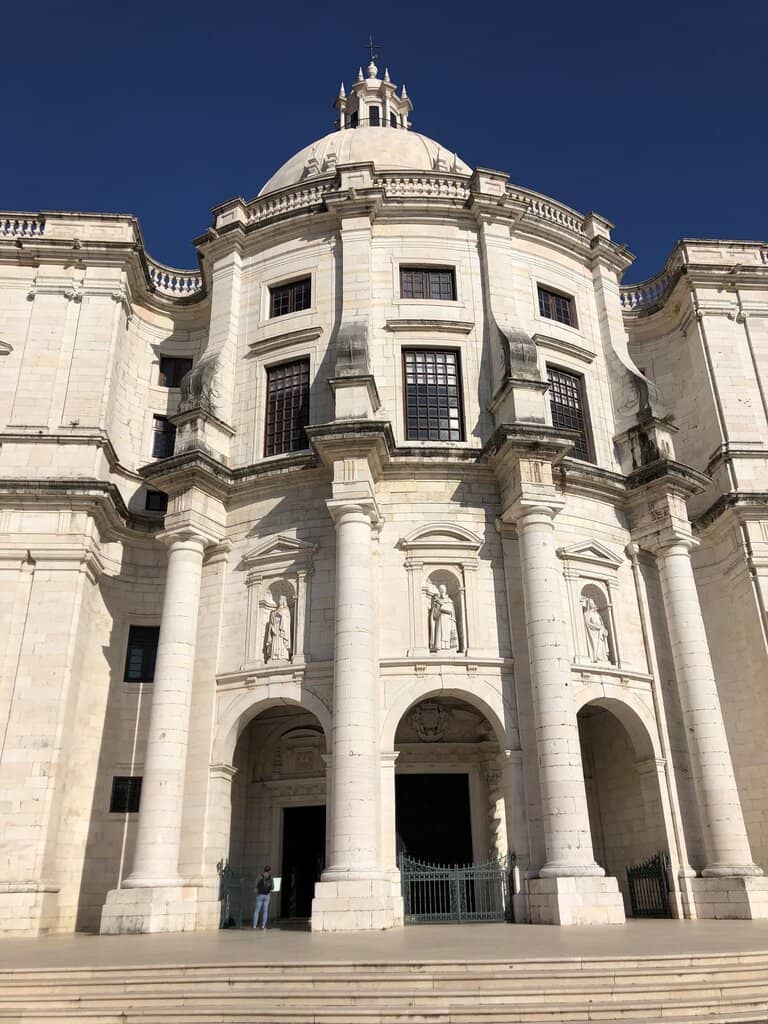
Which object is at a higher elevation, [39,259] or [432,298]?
[39,259]

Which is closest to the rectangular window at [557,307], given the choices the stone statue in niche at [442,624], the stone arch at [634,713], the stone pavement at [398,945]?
the stone statue in niche at [442,624]

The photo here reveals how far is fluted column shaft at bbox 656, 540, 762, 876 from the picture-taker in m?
19.1

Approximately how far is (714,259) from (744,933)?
2311cm

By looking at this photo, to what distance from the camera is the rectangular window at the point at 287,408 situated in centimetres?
2356

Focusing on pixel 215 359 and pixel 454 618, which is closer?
pixel 454 618

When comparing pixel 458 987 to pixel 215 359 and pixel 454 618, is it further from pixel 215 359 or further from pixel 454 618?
pixel 215 359

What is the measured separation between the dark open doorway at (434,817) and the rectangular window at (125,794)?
7248 millimetres

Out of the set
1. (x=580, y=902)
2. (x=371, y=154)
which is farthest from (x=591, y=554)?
(x=371, y=154)

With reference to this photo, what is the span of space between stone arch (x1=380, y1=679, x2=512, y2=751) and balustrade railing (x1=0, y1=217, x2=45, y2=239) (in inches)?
802

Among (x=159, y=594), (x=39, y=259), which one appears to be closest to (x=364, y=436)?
(x=159, y=594)

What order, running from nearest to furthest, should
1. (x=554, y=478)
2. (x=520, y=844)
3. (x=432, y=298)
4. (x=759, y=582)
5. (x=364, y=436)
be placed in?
(x=520, y=844) → (x=364, y=436) → (x=554, y=478) → (x=759, y=582) → (x=432, y=298)

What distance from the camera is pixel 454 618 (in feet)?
66.6

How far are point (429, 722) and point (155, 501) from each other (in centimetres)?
1134

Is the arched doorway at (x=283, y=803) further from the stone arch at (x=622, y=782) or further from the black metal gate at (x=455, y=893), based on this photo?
the stone arch at (x=622, y=782)
